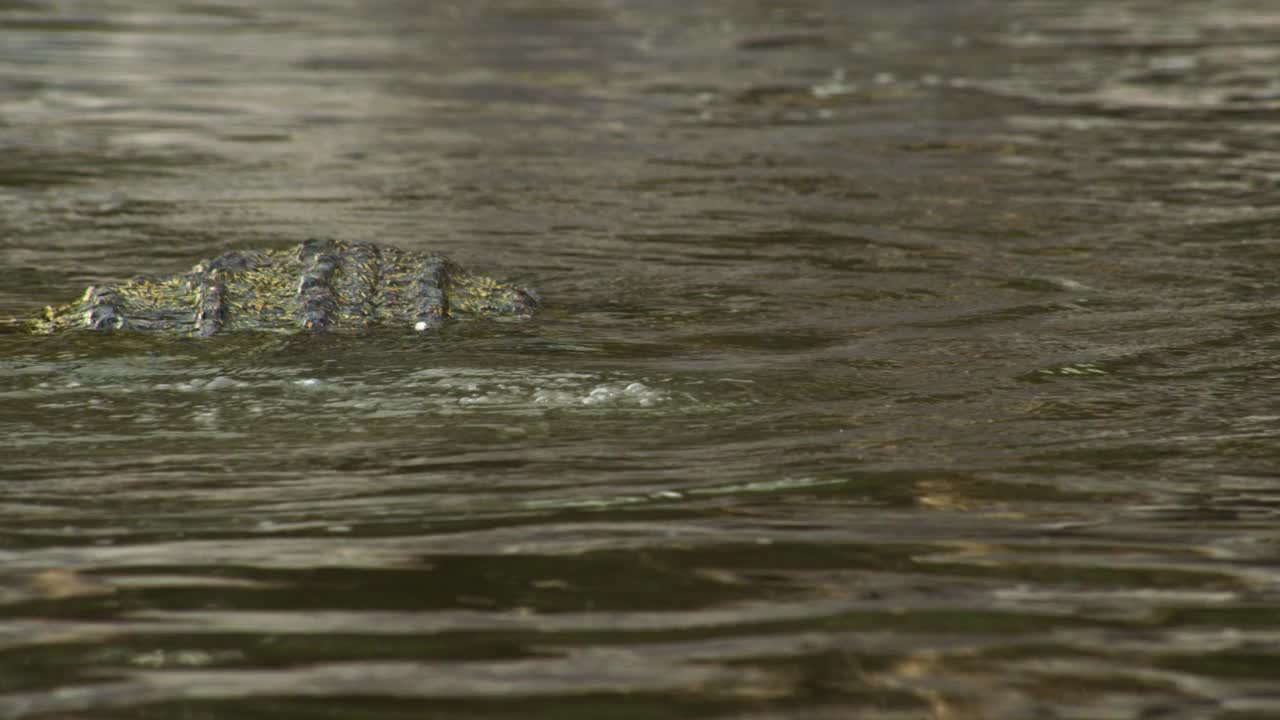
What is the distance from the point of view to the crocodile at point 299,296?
599cm

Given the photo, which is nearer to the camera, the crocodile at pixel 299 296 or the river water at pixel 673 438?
the river water at pixel 673 438

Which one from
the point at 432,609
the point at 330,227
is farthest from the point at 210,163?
the point at 432,609

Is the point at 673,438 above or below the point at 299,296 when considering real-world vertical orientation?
below

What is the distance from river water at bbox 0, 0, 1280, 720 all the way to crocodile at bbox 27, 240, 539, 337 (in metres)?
0.17

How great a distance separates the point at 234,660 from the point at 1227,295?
4.72 m

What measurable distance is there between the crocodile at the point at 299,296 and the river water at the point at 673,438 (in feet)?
0.56

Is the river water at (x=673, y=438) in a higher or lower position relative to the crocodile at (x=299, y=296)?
lower

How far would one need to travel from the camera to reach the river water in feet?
10.0

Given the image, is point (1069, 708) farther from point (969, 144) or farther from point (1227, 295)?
Result: point (969, 144)

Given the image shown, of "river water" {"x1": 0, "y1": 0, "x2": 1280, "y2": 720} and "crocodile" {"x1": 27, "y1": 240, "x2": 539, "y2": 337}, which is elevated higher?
"crocodile" {"x1": 27, "y1": 240, "x2": 539, "y2": 337}

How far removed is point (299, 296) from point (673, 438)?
2.08 m

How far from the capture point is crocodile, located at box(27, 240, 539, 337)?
599cm

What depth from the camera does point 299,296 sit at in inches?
240

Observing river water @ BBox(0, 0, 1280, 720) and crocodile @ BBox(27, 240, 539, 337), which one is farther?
crocodile @ BBox(27, 240, 539, 337)
